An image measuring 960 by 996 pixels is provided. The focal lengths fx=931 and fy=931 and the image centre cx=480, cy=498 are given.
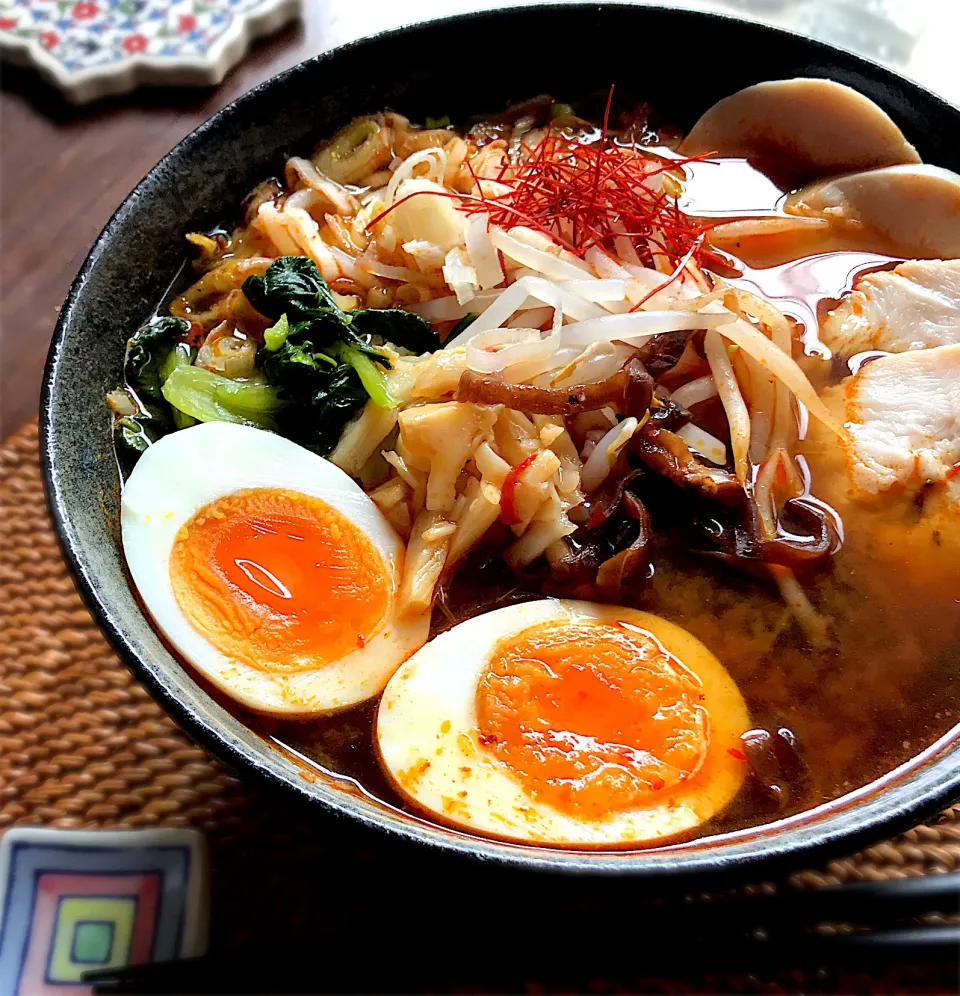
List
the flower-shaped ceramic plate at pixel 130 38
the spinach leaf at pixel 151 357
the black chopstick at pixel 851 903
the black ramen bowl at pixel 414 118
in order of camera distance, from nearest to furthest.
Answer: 1. the black chopstick at pixel 851 903
2. the black ramen bowl at pixel 414 118
3. the spinach leaf at pixel 151 357
4. the flower-shaped ceramic plate at pixel 130 38

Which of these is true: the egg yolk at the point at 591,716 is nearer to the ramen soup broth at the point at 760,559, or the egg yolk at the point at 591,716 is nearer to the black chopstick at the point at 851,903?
the ramen soup broth at the point at 760,559

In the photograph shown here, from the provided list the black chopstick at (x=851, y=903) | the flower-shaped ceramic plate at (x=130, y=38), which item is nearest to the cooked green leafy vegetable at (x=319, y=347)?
the black chopstick at (x=851, y=903)

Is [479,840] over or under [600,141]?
under

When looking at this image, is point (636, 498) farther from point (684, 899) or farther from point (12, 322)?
point (12, 322)

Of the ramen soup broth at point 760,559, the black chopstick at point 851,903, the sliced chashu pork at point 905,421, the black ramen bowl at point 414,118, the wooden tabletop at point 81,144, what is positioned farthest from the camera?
the wooden tabletop at point 81,144

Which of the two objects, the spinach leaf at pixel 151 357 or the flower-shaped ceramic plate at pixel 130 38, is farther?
the flower-shaped ceramic plate at pixel 130 38

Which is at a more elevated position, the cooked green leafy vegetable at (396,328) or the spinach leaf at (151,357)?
the cooked green leafy vegetable at (396,328)

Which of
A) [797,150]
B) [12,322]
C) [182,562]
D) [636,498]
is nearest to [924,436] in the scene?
[636,498]

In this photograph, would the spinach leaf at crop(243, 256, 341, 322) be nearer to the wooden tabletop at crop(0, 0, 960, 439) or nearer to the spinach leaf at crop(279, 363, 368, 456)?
the spinach leaf at crop(279, 363, 368, 456)
